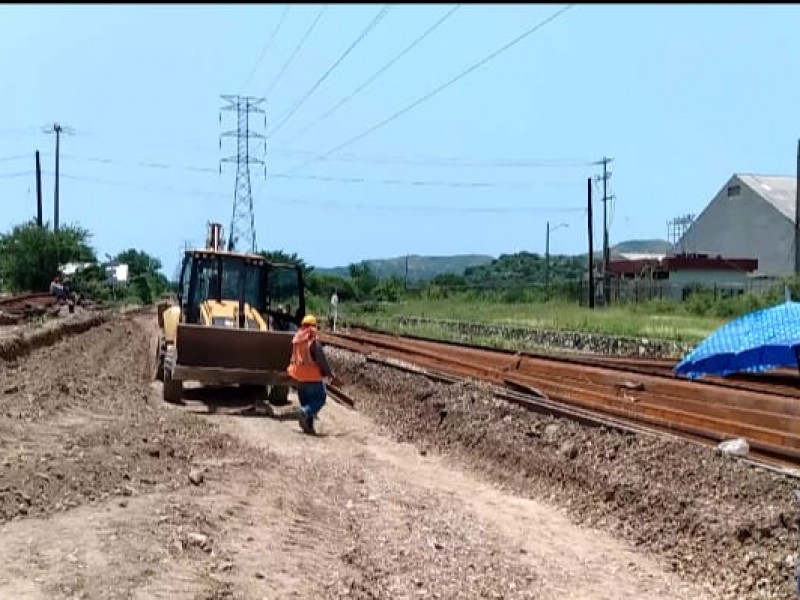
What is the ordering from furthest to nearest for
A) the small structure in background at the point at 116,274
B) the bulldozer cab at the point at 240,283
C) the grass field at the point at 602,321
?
1. the small structure in background at the point at 116,274
2. the grass field at the point at 602,321
3. the bulldozer cab at the point at 240,283

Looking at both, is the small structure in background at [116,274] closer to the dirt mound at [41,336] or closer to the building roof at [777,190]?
the dirt mound at [41,336]

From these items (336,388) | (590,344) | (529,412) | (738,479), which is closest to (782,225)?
(590,344)

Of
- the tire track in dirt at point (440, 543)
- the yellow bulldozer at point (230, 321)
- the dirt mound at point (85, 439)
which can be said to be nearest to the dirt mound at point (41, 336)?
the dirt mound at point (85, 439)

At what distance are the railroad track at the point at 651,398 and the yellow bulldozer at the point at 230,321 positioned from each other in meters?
3.09

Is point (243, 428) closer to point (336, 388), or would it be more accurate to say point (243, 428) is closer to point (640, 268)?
point (336, 388)

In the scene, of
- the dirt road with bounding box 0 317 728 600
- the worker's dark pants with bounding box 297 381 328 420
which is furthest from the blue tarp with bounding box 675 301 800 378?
the worker's dark pants with bounding box 297 381 328 420

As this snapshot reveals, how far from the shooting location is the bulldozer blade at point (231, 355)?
47.4ft

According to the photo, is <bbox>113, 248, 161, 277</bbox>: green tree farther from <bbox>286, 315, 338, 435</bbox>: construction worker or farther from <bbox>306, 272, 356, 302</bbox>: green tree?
<bbox>286, 315, 338, 435</bbox>: construction worker

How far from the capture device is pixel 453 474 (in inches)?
436

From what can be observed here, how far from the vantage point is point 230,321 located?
1588cm

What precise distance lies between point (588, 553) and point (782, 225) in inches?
2271

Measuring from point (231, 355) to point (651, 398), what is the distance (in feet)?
20.4

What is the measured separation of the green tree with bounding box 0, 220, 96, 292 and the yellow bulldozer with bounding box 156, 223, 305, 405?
1689 inches

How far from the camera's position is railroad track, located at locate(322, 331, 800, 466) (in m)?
9.12
